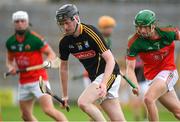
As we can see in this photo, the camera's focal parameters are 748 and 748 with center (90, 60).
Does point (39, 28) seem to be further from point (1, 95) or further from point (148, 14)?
point (148, 14)

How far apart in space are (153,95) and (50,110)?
240 cm

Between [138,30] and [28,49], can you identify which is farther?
[28,49]

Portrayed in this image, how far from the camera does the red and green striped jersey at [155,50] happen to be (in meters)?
12.1

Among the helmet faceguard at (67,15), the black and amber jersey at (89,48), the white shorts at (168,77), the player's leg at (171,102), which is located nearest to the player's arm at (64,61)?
the black and amber jersey at (89,48)

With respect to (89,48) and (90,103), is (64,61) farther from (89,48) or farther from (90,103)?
(90,103)

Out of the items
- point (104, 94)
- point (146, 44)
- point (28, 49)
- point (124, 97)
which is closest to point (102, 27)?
point (28, 49)

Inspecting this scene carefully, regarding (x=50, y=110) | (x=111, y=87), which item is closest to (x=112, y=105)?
(x=111, y=87)

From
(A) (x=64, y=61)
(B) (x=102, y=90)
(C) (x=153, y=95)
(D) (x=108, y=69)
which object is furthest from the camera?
(C) (x=153, y=95)

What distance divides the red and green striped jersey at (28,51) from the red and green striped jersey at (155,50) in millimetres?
2416

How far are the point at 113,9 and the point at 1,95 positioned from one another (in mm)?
4447

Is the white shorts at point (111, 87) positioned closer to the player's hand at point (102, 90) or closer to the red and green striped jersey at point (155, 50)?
the player's hand at point (102, 90)

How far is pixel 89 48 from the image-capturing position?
37.0 ft

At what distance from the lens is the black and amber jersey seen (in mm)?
11164

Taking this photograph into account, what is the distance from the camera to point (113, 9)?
23.7 meters
